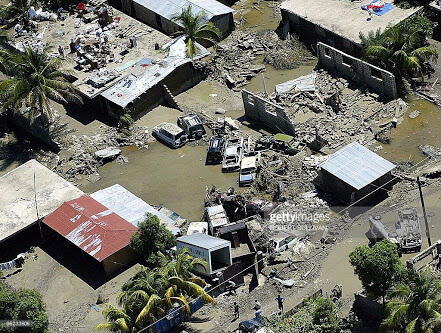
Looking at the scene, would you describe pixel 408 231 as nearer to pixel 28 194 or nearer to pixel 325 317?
pixel 325 317

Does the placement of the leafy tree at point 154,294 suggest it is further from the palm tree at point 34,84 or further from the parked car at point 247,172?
the palm tree at point 34,84

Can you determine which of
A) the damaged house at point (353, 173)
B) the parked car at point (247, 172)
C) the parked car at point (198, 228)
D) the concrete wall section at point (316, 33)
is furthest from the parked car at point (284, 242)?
the concrete wall section at point (316, 33)

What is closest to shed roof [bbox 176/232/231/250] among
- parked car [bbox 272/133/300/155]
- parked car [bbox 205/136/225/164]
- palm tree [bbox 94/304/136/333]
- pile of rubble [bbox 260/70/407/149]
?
palm tree [bbox 94/304/136/333]

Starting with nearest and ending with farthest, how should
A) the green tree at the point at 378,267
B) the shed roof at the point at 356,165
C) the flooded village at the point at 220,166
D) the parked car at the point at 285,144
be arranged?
the green tree at the point at 378,267, the flooded village at the point at 220,166, the shed roof at the point at 356,165, the parked car at the point at 285,144

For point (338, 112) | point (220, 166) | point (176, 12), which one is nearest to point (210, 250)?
point (220, 166)

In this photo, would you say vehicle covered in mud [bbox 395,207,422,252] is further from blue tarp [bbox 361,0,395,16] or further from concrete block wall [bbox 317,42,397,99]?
blue tarp [bbox 361,0,395,16]
